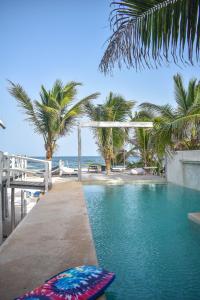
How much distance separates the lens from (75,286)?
2.18 m

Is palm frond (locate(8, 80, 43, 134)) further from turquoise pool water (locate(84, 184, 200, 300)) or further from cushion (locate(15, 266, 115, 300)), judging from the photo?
cushion (locate(15, 266, 115, 300))

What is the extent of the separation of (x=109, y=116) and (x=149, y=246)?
45.3 feet

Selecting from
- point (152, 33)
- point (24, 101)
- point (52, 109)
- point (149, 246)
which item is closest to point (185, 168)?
point (52, 109)

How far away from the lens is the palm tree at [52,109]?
51.7 feet

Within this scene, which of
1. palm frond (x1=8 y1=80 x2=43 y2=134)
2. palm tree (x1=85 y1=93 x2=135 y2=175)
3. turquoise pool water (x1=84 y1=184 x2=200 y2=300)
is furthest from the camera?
palm tree (x1=85 y1=93 x2=135 y2=175)

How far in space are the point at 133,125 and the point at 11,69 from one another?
978 cm

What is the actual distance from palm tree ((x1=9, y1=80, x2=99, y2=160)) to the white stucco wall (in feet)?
22.0

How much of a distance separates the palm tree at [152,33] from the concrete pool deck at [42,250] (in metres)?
1.97

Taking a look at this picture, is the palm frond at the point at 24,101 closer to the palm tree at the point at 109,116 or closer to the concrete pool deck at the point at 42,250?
the palm tree at the point at 109,116

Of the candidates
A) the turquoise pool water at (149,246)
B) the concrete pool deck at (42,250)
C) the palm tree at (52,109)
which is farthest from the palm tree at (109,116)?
the concrete pool deck at (42,250)

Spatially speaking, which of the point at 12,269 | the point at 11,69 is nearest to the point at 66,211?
the point at 12,269

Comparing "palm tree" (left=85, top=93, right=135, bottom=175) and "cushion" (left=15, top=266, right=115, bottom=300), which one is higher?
"palm tree" (left=85, top=93, right=135, bottom=175)

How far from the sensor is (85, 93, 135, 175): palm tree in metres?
17.9

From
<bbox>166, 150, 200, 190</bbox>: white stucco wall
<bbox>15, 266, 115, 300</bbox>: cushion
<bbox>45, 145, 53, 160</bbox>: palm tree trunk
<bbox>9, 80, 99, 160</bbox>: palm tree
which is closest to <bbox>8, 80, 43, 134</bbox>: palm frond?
<bbox>9, 80, 99, 160</bbox>: palm tree
